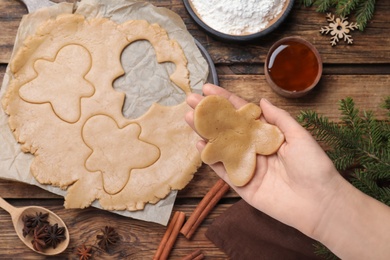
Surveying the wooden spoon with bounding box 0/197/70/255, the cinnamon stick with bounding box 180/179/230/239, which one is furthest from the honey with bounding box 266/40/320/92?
the wooden spoon with bounding box 0/197/70/255

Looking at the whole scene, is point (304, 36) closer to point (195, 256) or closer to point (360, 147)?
point (360, 147)

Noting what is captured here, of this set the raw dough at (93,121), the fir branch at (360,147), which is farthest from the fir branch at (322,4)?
the raw dough at (93,121)

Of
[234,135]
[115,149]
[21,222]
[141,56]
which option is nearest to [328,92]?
[234,135]

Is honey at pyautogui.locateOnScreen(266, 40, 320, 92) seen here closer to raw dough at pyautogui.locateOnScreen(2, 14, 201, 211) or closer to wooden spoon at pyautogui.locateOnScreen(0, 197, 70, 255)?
raw dough at pyautogui.locateOnScreen(2, 14, 201, 211)

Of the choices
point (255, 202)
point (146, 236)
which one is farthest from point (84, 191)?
point (255, 202)

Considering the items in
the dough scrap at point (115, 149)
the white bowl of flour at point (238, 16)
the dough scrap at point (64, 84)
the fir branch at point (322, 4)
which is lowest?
the dough scrap at point (115, 149)

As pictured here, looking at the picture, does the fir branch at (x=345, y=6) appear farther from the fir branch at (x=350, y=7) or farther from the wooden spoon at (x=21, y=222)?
the wooden spoon at (x=21, y=222)

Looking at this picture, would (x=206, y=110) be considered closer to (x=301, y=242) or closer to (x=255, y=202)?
(x=255, y=202)
